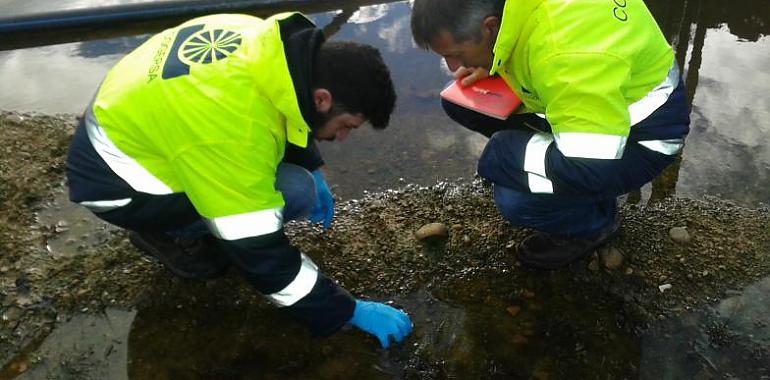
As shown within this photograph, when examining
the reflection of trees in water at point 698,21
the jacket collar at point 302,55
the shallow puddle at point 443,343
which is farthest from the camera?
the reflection of trees in water at point 698,21

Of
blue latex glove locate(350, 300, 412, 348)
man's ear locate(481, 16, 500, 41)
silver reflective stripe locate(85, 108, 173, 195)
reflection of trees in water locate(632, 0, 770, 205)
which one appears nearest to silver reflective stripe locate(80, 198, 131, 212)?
silver reflective stripe locate(85, 108, 173, 195)

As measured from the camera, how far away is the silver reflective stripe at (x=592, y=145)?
180 cm

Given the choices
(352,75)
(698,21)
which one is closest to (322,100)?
(352,75)

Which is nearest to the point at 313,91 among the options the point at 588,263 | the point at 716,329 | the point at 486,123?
the point at 486,123

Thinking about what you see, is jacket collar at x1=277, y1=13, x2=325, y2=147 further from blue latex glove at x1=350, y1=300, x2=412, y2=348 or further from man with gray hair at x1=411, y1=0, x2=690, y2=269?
blue latex glove at x1=350, y1=300, x2=412, y2=348

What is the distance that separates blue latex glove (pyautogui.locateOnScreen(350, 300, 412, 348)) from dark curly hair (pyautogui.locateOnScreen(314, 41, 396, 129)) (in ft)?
2.67

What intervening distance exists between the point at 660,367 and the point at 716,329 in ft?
0.97

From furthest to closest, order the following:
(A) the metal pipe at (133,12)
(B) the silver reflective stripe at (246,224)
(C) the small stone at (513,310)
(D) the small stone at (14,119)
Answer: (A) the metal pipe at (133,12) → (D) the small stone at (14,119) → (C) the small stone at (513,310) → (B) the silver reflective stripe at (246,224)

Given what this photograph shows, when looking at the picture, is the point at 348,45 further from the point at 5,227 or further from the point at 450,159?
the point at 5,227

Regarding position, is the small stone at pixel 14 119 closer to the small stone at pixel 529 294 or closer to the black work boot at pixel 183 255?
the black work boot at pixel 183 255

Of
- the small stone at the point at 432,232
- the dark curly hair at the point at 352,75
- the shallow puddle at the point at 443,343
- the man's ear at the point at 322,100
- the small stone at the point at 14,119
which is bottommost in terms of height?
the shallow puddle at the point at 443,343

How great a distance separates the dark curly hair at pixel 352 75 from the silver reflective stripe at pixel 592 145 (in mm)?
618

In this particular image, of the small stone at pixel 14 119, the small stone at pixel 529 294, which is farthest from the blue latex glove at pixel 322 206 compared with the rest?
the small stone at pixel 14 119

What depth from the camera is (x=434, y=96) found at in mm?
3484
